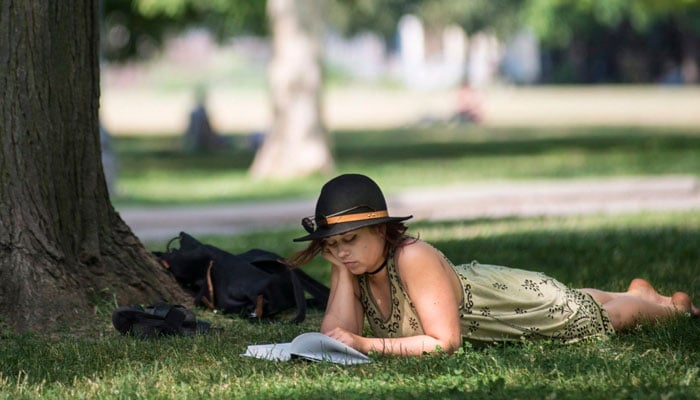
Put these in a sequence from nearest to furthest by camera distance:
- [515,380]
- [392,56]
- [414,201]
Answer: [515,380] → [414,201] → [392,56]

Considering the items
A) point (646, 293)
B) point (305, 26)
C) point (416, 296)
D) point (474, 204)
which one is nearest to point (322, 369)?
point (416, 296)

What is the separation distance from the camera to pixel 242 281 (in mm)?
Answer: 6895

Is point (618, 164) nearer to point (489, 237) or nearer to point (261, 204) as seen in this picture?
point (261, 204)

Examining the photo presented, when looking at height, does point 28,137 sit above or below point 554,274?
above

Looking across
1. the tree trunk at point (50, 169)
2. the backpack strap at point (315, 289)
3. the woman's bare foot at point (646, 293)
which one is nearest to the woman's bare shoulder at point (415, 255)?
the woman's bare foot at point (646, 293)

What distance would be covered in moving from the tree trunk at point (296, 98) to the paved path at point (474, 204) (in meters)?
3.77

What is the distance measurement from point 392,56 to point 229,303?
94835 millimetres

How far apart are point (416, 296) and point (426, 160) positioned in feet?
60.2

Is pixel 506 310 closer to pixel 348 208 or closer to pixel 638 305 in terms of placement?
pixel 638 305

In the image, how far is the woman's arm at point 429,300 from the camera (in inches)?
209

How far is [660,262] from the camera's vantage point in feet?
27.8

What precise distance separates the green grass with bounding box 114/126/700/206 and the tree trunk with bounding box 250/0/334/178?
502 millimetres

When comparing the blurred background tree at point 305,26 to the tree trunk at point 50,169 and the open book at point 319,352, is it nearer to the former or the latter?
the tree trunk at point 50,169

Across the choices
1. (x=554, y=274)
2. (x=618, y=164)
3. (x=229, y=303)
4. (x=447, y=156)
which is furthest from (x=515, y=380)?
(x=447, y=156)
